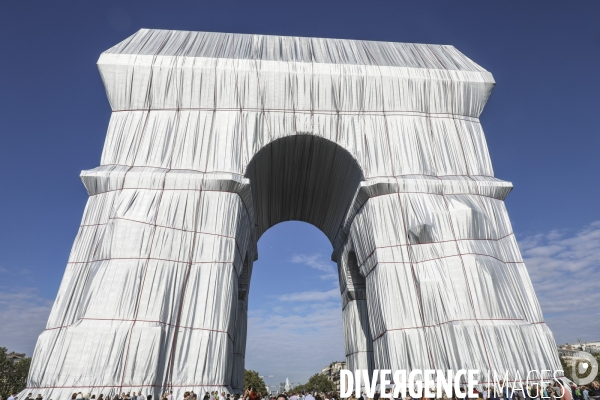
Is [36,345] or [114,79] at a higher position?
[114,79]

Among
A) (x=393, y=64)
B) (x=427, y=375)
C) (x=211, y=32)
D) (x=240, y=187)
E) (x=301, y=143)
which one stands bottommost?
(x=427, y=375)

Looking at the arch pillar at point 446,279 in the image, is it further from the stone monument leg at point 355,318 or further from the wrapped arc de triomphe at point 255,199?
the stone monument leg at point 355,318

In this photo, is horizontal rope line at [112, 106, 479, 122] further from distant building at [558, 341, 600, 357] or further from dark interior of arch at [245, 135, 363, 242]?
distant building at [558, 341, 600, 357]

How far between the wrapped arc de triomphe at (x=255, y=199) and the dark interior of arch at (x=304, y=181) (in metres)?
0.13

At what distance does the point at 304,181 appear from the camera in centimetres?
2000

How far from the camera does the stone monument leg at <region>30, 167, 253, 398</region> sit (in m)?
11.5

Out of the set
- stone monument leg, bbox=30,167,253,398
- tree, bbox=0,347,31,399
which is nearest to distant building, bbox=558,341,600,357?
stone monument leg, bbox=30,167,253,398

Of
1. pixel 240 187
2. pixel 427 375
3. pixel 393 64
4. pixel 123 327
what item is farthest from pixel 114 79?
pixel 427 375

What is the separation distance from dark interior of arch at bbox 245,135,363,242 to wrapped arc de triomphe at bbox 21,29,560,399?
0.43 feet

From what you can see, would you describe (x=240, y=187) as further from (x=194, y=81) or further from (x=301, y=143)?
(x=194, y=81)

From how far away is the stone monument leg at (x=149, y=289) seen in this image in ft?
37.8

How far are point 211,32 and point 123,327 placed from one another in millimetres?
13327

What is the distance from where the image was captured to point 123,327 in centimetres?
1190

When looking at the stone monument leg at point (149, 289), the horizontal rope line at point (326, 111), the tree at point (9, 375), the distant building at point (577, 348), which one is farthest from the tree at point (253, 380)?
the horizontal rope line at point (326, 111)
